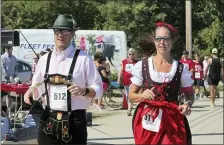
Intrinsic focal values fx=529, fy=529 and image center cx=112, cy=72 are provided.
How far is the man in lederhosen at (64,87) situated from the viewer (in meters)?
4.62

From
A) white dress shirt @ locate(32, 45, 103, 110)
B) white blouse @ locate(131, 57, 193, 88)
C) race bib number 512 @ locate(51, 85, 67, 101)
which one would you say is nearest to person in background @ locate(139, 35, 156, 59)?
white blouse @ locate(131, 57, 193, 88)

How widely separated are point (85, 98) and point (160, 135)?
2.57 ft

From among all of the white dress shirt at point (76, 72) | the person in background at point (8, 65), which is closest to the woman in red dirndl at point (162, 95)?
the white dress shirt at point (76, 72)

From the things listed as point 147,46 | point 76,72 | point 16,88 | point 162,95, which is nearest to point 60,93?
point 76,72

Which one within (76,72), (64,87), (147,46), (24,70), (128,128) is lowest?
(128,128)

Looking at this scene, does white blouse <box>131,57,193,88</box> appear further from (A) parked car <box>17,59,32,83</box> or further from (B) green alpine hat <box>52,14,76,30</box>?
(A) parked car <box>17,59,32,83</box>

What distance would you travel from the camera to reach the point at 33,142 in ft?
28.0

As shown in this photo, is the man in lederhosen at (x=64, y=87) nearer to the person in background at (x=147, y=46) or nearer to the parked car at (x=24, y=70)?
the person in background at (x=147, y=46)

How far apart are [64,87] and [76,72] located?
0.57ft

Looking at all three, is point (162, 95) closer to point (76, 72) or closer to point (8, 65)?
point (76, 72)

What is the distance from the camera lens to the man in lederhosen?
462 centimetres

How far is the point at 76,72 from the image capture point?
4.64 m

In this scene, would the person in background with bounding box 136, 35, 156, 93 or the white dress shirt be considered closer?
the white dress shirt

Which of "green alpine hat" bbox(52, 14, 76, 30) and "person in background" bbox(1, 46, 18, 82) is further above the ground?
"green alpine hat" bbox(52, 14, 76, 30)
